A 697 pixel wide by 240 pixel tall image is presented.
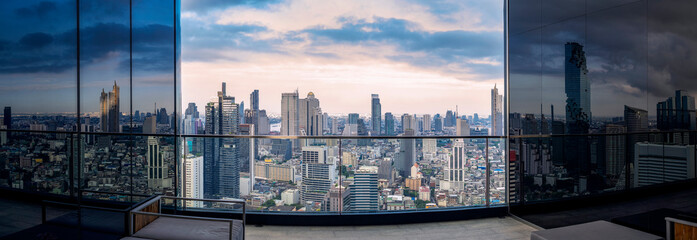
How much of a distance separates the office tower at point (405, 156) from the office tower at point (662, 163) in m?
1.98

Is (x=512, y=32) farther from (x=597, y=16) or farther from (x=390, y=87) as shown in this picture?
(x=390, y=87)

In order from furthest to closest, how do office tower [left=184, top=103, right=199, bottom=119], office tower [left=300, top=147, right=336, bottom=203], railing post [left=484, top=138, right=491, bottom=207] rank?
office tower [left=184, top=103, right=199, bottom=119]
railing post [left=484, top=138, right=491, bottom=207]
office tower [left=300, top=147, right=336, bottom=203]

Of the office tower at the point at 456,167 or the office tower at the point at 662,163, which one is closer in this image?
the office tower at the point at 662,163

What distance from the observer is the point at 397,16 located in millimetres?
5324

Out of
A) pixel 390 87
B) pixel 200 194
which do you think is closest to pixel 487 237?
pixel 390 87

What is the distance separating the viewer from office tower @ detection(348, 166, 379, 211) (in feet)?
12.6

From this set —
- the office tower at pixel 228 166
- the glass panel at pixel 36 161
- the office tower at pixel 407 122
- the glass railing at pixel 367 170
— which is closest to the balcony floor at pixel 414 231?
the glass railing at pixel 367 170

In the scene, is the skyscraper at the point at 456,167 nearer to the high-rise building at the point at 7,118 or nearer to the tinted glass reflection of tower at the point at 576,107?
the tinted glass reflection of tower at the point at 576,107

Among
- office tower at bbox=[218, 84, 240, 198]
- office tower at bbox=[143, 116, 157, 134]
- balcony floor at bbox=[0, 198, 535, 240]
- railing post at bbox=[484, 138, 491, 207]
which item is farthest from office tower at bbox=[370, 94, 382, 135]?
office tower at bbox=[143, 116, 157, 134]

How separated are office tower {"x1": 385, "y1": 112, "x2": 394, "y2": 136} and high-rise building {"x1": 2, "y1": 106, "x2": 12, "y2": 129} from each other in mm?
3653

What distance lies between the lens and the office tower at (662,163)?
233 centimetres

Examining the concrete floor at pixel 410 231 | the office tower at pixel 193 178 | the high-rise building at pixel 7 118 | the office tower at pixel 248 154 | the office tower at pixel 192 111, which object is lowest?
the concrete floor at pixel 410 231

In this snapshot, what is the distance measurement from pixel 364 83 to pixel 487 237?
3.00 meters

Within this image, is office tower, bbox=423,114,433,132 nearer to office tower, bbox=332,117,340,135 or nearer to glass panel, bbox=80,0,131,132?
office tower, bbox=332,117,340,135
